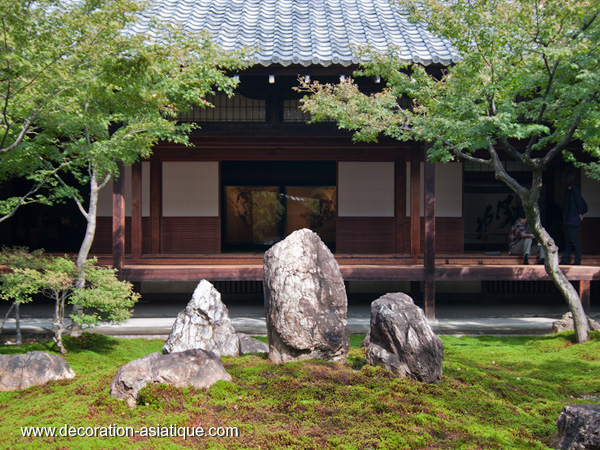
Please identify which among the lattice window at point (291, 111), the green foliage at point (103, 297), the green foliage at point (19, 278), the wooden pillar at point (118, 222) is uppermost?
the lattice window at point (291, 111)

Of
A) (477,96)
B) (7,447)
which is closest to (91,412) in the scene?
(7,447)

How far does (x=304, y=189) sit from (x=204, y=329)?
7391 mm

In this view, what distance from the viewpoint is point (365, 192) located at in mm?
12227

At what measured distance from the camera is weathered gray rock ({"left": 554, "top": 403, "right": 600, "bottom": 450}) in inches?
137

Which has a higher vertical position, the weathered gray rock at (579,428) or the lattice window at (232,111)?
the lattice window at (232,111)

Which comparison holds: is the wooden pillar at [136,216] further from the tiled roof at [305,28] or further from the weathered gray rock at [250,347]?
the weathered gray rock at [250,347]

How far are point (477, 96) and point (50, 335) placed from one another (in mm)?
7948

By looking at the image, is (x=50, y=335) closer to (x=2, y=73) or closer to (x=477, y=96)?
(x=2, y=73)

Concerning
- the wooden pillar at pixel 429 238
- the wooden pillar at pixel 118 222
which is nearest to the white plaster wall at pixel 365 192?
the wooden pillar at pixel 429 238

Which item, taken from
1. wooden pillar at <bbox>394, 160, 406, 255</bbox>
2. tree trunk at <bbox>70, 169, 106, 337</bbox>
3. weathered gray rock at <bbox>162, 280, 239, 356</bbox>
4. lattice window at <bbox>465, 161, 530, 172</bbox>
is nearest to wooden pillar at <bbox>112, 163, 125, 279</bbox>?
tree trunk at <bbox>70, 169, 106, 337</bbox>

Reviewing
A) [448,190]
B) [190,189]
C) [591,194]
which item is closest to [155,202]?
[190,189]

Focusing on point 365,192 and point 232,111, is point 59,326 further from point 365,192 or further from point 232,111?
point 365,192

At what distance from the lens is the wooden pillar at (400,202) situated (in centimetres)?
1200

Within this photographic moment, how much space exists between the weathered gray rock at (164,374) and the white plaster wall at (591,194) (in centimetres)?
1100
